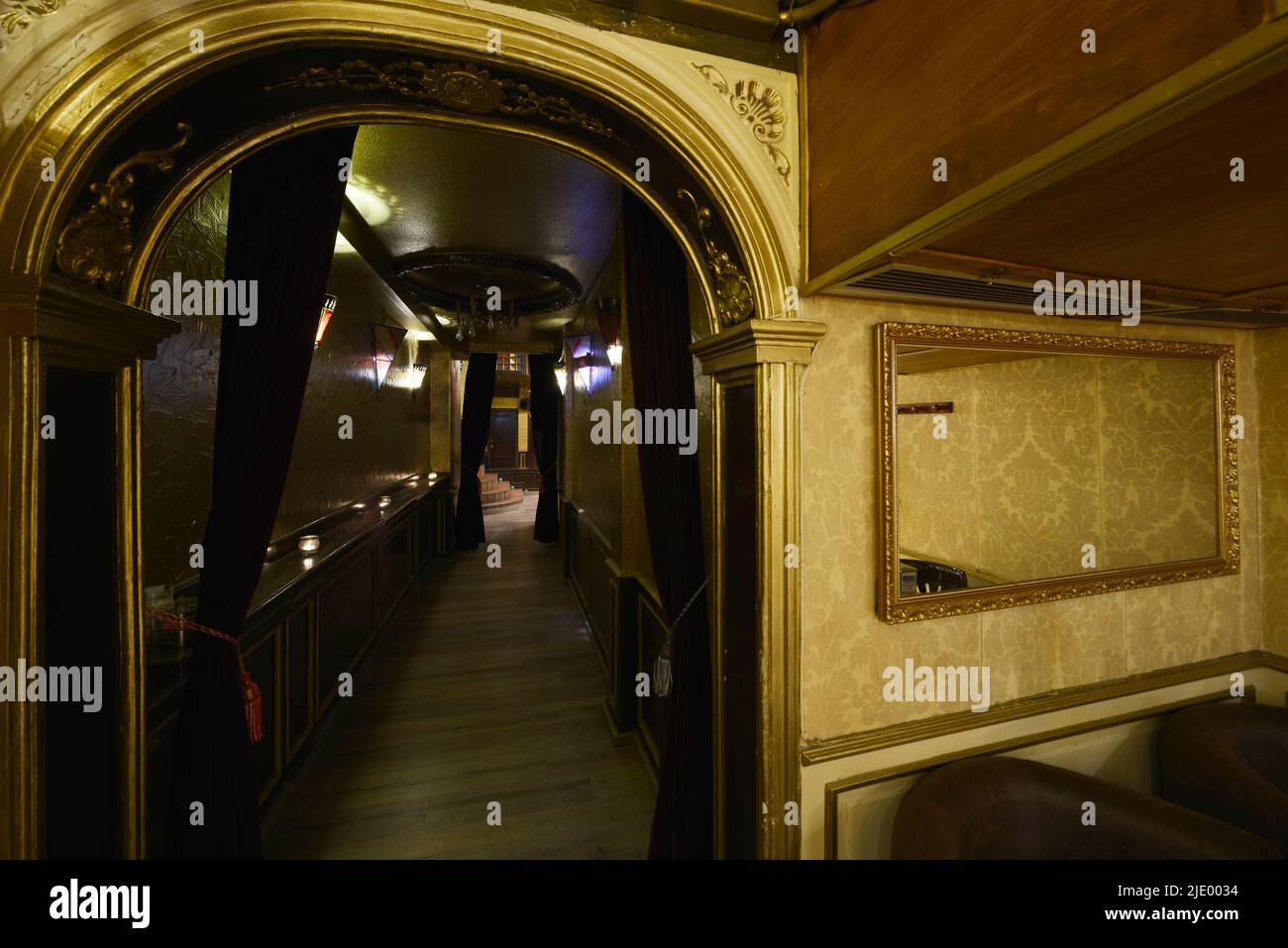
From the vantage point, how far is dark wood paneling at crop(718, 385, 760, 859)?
142 cm

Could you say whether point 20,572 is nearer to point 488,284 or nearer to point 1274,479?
point 1274,479

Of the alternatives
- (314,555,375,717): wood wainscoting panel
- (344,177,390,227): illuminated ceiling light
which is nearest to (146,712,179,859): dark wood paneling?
(314,555,375,717): wood wainscoting panel

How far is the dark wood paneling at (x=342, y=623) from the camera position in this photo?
9.15 ft

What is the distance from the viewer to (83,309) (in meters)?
1.07

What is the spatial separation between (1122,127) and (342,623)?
374 centimetres

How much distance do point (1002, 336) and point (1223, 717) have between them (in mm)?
1568

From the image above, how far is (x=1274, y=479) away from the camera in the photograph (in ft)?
6.57

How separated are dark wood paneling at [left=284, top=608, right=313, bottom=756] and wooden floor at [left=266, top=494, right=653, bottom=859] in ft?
0.62

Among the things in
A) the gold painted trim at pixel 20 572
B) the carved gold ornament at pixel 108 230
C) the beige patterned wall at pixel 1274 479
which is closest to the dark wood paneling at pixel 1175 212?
the beige patterned wall at pixel 1274 479

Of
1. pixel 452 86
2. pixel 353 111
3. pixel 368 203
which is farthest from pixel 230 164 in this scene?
pixel 368 203

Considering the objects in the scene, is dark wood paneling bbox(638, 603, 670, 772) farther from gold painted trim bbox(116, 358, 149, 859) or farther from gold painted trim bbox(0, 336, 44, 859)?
gold painted trim bbox(0, 336, 44, 859)

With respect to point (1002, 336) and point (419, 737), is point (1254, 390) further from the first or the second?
point (419, 737)
